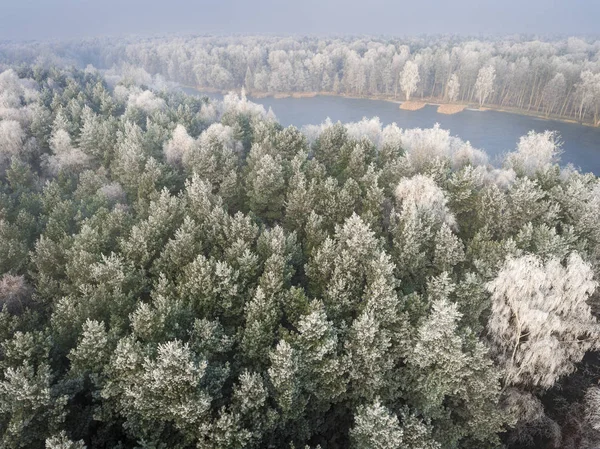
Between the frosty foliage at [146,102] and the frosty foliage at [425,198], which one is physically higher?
the frosty foliage at [146,102]

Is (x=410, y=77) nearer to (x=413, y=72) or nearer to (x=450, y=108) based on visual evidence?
(x=413, y=72)

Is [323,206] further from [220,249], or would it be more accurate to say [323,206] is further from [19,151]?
[19,151]

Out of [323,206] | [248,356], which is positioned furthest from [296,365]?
[323,206]

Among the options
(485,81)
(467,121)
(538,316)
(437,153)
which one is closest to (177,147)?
(437,153)

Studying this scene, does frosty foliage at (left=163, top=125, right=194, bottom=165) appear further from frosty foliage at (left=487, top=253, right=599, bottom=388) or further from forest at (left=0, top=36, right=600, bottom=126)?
forest at (left=0, top=36, right=600, bottom=126)

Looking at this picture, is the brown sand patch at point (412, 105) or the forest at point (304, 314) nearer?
the forest at point (304, 314)

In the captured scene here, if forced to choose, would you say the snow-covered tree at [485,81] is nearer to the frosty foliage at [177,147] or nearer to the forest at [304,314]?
the forest at [304,314]

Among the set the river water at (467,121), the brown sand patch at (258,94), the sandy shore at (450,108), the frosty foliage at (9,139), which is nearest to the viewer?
the frosty foliage at (9,139)

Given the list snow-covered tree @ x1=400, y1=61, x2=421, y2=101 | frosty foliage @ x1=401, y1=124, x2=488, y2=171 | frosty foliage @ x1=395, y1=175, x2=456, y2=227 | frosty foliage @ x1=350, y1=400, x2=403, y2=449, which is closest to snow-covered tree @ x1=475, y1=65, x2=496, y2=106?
snow-covered tree @ x1=400, y1=61, x2=421, y2=101

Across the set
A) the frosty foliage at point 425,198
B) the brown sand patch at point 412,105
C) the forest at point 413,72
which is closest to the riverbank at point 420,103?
the brown sand patch at point 412,105
